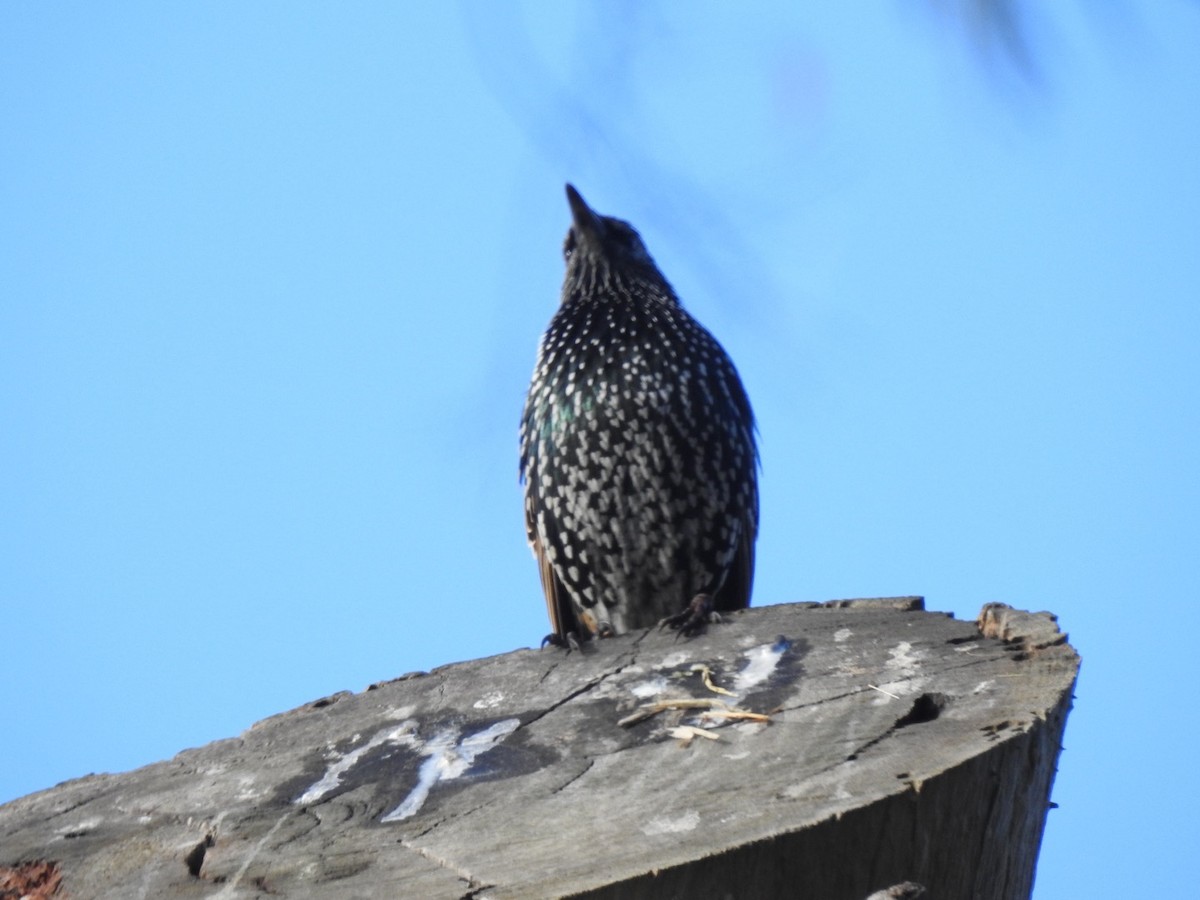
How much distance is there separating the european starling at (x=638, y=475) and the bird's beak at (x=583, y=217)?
0.69 m

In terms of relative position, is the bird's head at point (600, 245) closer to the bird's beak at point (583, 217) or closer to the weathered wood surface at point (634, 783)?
the bird's beak at point (583, 217)

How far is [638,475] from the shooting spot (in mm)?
4234

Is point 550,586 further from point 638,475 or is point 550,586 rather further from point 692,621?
point 692,621

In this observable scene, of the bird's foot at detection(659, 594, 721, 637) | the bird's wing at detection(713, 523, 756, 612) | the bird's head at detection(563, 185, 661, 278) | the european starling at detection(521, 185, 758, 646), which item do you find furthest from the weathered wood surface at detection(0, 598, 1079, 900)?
the bird's head at detection(563, 185, 661, 278)

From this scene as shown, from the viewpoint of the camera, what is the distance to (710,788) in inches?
83.0

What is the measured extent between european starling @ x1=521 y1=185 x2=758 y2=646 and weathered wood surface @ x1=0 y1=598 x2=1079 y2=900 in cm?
139

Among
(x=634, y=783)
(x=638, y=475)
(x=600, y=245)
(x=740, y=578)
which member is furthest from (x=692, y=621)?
(x=600, y=245)

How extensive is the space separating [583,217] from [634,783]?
3285mm

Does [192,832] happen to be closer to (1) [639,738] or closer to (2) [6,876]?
(2) [6,876]

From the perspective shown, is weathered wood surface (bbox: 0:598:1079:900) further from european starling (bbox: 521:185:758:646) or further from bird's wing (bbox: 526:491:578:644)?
bird's wing (bbox: 526:491:578:644)

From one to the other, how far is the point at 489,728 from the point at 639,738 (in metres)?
0.31

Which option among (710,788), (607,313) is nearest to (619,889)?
(710,788)

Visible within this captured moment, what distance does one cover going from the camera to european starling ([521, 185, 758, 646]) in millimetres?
4242

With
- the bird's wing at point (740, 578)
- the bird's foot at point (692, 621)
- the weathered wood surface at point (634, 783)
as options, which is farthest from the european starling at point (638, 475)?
the weathered wood surface at point (634, 783)
